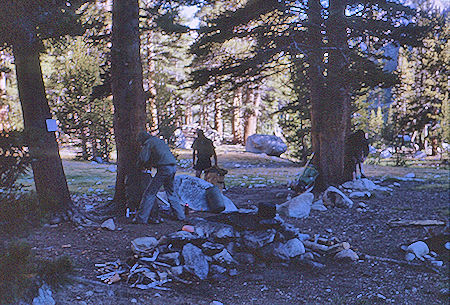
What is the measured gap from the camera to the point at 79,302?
4.18 meters

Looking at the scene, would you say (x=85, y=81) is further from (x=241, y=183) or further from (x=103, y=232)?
(x=103, y=232)

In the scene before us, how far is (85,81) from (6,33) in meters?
16.6

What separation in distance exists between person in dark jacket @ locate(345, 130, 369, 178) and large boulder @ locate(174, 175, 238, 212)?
173 inches

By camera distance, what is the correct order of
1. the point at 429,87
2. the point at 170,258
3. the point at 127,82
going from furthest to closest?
the point at 429,87
the point at 127,82
the point at 170,258

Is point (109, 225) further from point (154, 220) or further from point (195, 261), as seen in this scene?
point (195, 261)

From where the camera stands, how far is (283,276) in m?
5.80

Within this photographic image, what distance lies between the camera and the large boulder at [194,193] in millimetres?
8945

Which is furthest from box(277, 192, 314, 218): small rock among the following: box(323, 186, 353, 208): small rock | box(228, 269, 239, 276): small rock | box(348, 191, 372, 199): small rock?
box(228, 269, 239, 276): small rock

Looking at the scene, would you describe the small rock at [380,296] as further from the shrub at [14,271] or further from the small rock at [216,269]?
the shrub at [14,271]

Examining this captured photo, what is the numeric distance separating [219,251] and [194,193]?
3.15 m

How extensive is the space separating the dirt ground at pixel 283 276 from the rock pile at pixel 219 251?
0.54 feet

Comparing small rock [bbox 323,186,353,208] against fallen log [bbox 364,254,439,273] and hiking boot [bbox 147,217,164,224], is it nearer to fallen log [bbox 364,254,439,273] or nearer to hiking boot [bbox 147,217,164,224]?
→ fallen log [bbox 364,254,439,273]

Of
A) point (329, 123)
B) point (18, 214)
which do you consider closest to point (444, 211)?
point (329, 123)

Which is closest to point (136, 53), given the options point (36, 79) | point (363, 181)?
point (36, 79)
